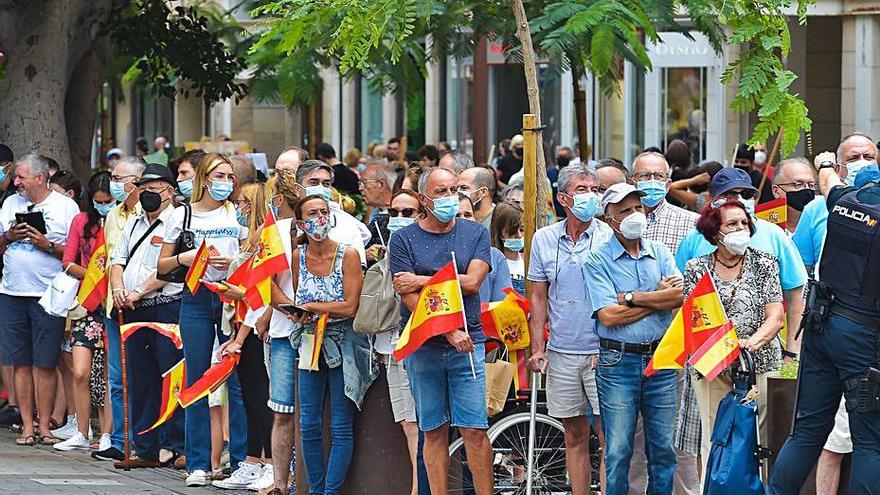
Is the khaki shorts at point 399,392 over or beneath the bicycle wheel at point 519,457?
over

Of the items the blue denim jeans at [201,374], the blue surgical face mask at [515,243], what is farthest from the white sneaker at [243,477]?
the blue surgical face mask at [515,243]

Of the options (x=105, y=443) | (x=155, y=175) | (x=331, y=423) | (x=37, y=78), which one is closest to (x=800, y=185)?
(x=331, y=423)

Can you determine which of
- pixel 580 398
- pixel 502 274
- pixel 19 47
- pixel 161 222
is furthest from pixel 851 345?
pixel 19 47

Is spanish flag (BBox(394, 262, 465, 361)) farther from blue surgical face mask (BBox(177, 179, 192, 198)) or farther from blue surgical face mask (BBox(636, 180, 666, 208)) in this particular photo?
blue surgical face mask (BBox(177, 179, 192, 198))

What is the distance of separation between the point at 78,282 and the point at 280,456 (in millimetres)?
3094

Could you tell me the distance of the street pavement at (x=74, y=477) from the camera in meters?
10.9

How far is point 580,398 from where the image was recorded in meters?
9.39

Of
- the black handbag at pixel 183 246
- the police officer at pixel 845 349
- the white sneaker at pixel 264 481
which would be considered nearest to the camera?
the police officer at pixel 845 349

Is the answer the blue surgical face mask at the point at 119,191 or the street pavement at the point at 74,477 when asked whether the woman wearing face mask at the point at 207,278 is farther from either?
the blue surgical face mask at the point at 119,191

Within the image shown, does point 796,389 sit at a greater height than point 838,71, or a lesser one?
lesser

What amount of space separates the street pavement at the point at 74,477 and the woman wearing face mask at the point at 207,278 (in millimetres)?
285

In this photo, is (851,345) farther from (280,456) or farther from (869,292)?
(280,456)

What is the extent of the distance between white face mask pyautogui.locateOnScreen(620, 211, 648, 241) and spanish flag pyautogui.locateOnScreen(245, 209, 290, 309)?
2.25 metres

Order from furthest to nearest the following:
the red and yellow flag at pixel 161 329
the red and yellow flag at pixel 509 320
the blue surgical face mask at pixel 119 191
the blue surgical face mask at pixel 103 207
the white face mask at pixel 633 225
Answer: the blue surgical face mask at pixel 103 207, the blue surgical face mask at pixel 119 191, the red and yellow flag at pixel 161 329, the red and yellow flag at pixel 509 320, the white face mask at pixel 633 225
